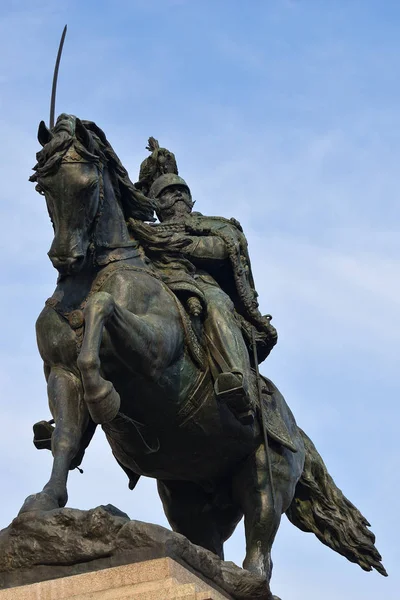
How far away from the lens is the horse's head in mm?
11688

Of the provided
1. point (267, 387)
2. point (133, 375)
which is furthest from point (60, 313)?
point (267, 387)

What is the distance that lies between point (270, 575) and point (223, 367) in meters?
1.58

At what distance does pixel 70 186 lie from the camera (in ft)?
38.3

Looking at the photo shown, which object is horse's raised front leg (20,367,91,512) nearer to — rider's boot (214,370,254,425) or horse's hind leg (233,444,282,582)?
rider's boot (214,370,254,425)

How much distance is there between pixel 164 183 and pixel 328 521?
3033mm

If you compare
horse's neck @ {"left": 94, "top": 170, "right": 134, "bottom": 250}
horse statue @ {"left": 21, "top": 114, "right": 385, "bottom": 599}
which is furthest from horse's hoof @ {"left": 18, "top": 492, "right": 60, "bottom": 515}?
horse's neck @ {"left": 94, "top": 170, "right": 134, "bottom": 250}

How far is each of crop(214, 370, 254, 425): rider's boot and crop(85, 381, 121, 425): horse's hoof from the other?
4.37ft

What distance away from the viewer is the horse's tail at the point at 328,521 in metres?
14.0

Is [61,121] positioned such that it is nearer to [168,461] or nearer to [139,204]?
[139,204]

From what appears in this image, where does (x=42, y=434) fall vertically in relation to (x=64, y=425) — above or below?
above

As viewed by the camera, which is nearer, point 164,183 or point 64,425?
point 64,425

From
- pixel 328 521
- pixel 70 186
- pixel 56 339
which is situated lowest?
pixel 56 339

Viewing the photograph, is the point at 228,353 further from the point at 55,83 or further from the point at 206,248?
the point at 55,83

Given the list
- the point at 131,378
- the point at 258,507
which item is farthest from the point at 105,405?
the point at 258,507
